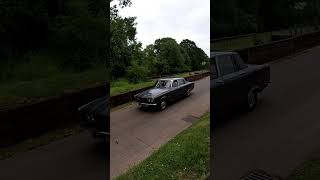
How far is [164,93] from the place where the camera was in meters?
3.70

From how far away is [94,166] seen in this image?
9.13ft

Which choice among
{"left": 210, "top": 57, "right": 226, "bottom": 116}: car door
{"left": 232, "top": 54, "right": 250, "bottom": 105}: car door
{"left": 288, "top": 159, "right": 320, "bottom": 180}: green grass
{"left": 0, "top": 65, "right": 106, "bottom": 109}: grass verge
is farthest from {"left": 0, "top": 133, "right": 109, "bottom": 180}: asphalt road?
{"left": 288, "top": 159, "right": 320, "bottom": 180}: green grass

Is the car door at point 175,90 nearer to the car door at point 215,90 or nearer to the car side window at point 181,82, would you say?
the car side window at point 181,82

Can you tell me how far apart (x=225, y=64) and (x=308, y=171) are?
47.0 inches

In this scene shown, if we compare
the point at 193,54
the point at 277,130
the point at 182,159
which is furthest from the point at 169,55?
the point at 277,130

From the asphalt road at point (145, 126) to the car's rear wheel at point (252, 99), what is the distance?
72cm

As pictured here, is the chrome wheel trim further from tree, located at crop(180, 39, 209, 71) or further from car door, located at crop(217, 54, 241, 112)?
car door, located at crop(217, 54, 241, 112)

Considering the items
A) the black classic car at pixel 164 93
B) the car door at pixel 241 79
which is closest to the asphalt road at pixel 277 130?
the car door at pixel 241 79

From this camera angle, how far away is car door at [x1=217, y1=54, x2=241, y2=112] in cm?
287

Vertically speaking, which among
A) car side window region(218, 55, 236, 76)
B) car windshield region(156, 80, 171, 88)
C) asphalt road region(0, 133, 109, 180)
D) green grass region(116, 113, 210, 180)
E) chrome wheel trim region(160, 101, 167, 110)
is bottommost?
green grass region(116, 113, 210, 180)

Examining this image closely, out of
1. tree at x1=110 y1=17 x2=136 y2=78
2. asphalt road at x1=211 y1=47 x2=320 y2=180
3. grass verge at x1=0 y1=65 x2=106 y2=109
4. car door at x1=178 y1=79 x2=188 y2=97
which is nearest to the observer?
grass verge at x1=0 y1=65 x2=106 y2=109

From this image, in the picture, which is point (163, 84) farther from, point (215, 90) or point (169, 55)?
point (215, 90)

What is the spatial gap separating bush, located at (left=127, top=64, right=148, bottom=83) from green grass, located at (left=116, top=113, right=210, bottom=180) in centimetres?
85

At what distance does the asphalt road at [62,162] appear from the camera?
2.69 m
